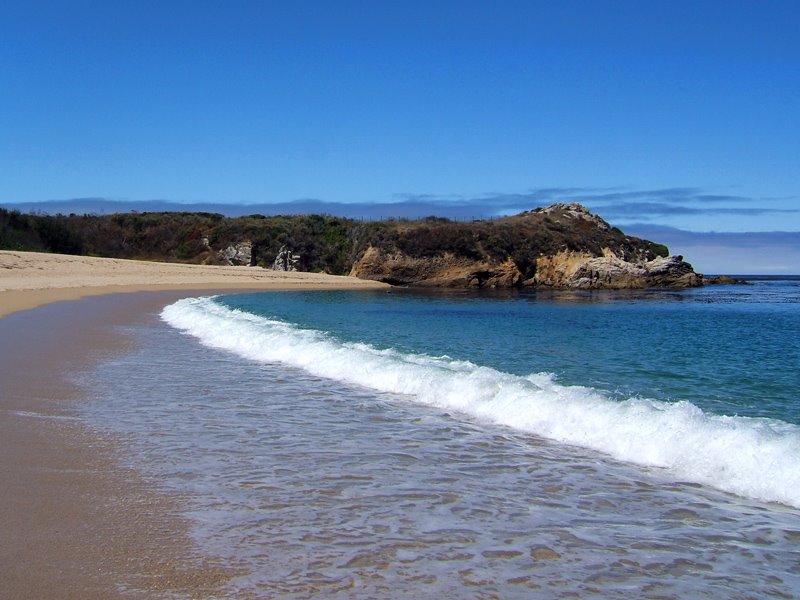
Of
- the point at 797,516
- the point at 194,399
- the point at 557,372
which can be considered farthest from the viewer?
the point at 557,372

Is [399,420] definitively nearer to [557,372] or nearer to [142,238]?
[557,372]

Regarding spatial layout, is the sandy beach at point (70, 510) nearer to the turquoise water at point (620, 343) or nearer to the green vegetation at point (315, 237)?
the turquoise water at point (620, 343)

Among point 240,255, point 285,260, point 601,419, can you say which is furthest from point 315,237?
point 601,419

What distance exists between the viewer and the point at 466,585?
3920mm

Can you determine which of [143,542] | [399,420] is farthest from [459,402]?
[143,542]

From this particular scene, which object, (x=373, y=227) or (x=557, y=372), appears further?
(x=373, y=227)

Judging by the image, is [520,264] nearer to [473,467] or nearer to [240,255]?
[240,255]

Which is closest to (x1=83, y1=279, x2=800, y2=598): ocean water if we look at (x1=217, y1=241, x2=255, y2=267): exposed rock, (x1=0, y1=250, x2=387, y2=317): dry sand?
(x1=0, y1=250, x2=387, y2=317): dry sand

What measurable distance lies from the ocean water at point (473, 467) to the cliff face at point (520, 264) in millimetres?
44842

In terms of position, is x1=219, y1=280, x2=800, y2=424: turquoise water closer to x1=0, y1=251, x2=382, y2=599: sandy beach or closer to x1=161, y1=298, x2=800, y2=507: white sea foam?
x1=161, y1=298, x2=800, y2=507: white sea foam

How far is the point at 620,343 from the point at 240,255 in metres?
59.0

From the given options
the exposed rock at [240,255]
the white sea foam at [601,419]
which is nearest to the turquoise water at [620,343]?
the white sea foam at [601,419]

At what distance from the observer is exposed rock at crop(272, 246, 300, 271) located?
236 feet

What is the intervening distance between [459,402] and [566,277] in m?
52.0
